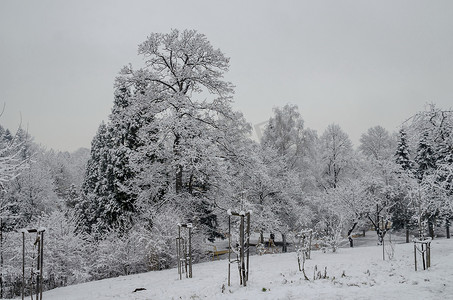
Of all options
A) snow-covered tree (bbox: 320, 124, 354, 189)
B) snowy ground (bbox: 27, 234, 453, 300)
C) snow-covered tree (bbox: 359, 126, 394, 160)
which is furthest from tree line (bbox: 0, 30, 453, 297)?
snow-covered tree (bbox: 359, 126, 394, 160)

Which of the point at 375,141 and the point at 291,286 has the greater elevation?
the point at 375,141

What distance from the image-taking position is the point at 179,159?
13867 mm

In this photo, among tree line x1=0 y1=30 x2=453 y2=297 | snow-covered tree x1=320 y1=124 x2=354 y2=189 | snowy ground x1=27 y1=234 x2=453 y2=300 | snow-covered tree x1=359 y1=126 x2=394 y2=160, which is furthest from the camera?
snow-covered tree x1=359 y1=126 x2=394 y2=160

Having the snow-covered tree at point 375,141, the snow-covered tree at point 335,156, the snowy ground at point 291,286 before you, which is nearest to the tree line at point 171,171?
the snowy ground at point 291,286

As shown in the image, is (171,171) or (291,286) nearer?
(291,286)

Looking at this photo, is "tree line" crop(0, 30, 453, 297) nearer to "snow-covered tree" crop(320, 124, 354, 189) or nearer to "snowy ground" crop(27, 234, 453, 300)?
"snowy ground" crop(27, 234, 453, 300)

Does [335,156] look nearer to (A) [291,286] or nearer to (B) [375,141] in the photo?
(A) [291,286]

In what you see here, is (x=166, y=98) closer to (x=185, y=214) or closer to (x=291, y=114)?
Answer: (x=185, y=214)

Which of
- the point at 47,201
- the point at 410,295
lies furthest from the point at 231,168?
the point at 47,201

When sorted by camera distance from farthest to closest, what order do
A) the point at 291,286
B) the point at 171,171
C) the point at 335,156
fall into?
the point at 335,156, the point at 171,171, the point at 291,286

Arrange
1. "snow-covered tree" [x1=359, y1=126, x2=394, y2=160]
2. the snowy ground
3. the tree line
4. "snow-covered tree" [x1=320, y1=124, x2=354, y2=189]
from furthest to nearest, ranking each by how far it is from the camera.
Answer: "snow-covered tree" [x1=359, y1=126, x2=394, y2=160] < "snow-covered tree" [x1=320, y1=124, x2=354, y2=189] < the tree line < the snowy ground

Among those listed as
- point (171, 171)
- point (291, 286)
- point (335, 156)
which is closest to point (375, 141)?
point (335, 156)

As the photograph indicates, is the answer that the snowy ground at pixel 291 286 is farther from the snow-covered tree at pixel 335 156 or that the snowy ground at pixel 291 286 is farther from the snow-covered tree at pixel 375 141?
the snow-covered tree at pixel 375 141

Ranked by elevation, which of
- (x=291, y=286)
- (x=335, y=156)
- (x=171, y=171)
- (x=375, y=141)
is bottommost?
(x=291, y=286)
